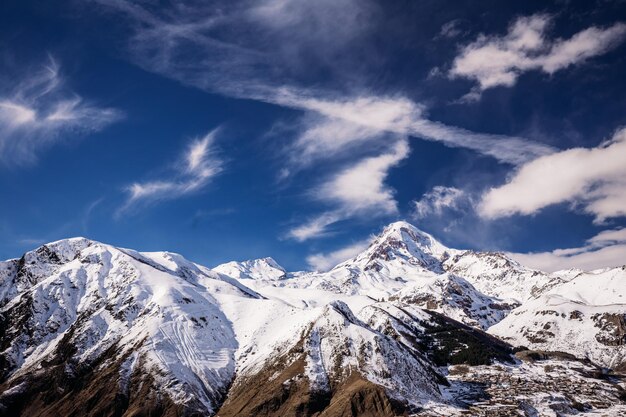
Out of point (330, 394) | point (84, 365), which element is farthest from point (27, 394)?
point (330, 394)

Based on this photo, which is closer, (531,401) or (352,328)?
(531,401)

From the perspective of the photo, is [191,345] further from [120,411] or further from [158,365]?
[120,411]

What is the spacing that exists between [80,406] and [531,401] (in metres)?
158

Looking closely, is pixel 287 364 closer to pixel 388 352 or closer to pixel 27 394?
pixel 388 352

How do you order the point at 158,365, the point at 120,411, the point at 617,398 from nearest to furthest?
the point at 120,411, the point at 158,365, the point at 617,398

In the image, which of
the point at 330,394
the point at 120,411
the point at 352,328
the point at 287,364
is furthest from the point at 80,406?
the point at 352,328

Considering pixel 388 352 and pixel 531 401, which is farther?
Answer: pixel 388 352

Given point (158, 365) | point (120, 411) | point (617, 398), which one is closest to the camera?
point (120, 411)

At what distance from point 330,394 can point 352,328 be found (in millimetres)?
39995

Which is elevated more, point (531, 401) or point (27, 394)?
point (27, 394)

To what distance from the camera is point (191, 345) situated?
198 metres

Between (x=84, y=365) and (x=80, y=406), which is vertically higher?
(x=84, y=365)

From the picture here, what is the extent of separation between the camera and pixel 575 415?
16400cm

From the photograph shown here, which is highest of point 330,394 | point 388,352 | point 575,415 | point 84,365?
point 84,365
